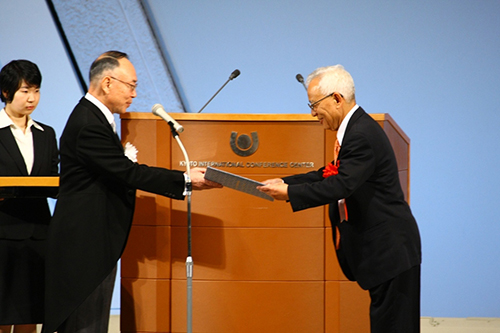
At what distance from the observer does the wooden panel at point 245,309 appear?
2.74 meters

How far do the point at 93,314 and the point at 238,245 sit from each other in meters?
0.79

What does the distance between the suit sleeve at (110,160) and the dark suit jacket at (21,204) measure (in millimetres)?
463

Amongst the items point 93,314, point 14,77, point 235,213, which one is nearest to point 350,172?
point 235,213

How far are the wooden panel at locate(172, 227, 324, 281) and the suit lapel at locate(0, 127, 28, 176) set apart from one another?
784 millimetres

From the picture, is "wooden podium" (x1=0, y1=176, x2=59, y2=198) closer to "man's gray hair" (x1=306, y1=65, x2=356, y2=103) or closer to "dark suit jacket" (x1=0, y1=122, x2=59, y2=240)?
"dark suit jacket" (x1=0, y1=122, x2=59, y2=240)

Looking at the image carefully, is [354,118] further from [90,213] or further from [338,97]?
[90,213]

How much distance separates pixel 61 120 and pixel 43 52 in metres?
0.54

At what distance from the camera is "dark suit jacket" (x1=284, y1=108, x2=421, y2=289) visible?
2131mm

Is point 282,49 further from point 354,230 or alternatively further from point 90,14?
point 354,230

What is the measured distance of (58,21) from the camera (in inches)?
167

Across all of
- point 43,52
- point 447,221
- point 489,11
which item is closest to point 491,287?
point 447,221

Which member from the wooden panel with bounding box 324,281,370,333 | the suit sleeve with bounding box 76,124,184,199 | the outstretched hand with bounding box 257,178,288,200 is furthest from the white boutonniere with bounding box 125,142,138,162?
the wooden panel with bounding box 324,281,370,333

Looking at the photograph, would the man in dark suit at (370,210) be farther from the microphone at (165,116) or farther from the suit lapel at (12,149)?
the suit lapel at (12,149)

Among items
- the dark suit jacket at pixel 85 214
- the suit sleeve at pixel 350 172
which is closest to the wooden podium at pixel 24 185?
the dark suit jacket at pixel 85 214
